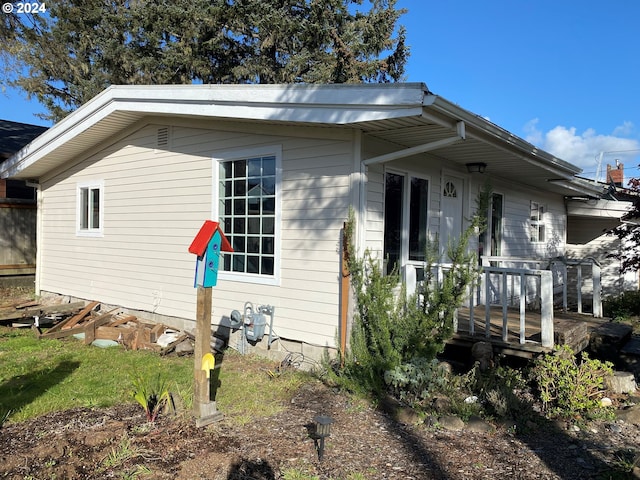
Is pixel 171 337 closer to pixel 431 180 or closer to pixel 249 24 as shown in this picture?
pixel 431 180

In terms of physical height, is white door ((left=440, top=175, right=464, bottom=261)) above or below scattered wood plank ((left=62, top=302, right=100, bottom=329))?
above

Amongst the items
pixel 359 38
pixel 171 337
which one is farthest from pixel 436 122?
pixel 359 38

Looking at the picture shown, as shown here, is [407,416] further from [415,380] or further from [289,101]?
[289,101]

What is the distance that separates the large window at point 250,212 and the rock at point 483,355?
261 centimetres

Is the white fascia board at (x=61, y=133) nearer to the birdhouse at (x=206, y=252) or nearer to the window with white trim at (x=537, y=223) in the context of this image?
the birdhouse at (x=206, y=252)

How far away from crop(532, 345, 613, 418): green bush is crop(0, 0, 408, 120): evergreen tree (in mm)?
13077

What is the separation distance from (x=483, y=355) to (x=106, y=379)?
171 inches

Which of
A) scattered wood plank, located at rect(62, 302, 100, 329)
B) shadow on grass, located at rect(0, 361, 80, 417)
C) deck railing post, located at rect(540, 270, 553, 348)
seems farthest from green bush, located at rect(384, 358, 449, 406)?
scattered wood plank, located at rect(62, 302, 100, 329)

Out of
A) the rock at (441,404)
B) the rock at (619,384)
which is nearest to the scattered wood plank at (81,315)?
the rock at (441,404)

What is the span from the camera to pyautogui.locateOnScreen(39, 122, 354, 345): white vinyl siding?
218 inches

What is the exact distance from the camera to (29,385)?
5.28m

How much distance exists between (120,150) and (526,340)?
724 centimetres

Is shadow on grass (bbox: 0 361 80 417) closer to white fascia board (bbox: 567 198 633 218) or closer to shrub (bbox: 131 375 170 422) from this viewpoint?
shrub (bbox: 131 375 170 422)

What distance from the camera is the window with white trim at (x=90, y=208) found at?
8969 mm
